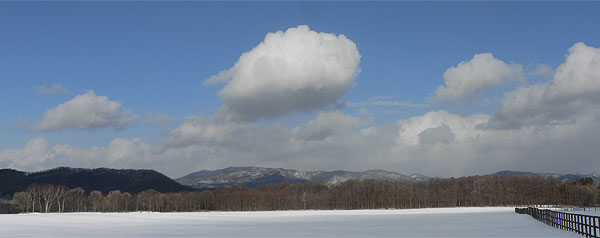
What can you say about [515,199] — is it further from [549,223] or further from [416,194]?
[549,223]

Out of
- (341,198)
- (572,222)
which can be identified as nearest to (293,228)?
(572,222)

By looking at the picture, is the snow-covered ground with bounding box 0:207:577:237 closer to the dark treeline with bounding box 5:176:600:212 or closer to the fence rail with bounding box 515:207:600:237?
the fence rail with bounding box 515:207:600:237

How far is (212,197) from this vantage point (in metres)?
191

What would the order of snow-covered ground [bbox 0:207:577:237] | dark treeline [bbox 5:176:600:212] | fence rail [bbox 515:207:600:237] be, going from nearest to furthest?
fence rail [bbox 515:207:600:237] < snow-covered ground [bbox 0:207:577:237] < dark treeline [bbox 5:176:600:212]

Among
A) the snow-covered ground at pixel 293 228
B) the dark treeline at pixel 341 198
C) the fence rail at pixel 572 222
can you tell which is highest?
the fence rail at pixel 572 222

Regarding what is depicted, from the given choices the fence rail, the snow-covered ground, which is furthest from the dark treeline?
the fence rail

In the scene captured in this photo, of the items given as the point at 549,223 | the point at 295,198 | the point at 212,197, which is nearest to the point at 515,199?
the point at 295,198

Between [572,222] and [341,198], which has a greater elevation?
[572,222]

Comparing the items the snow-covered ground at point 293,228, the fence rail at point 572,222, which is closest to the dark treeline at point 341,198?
the snow-covered ground at point 293,228

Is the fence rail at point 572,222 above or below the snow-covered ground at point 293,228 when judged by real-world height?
above

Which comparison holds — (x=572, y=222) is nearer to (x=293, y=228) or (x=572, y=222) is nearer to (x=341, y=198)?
(x=293, y=228)

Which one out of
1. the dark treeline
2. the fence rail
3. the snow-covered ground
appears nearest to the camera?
the fence rail

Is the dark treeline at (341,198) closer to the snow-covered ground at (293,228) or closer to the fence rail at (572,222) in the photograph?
the snow-covered ground at (293,228)

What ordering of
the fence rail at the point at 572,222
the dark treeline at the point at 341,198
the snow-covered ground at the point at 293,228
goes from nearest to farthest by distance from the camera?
the fence rail at the point at 572,222 < the snow-covered ground at the point at 293,228 < the dark treeline at the point at 341,198
